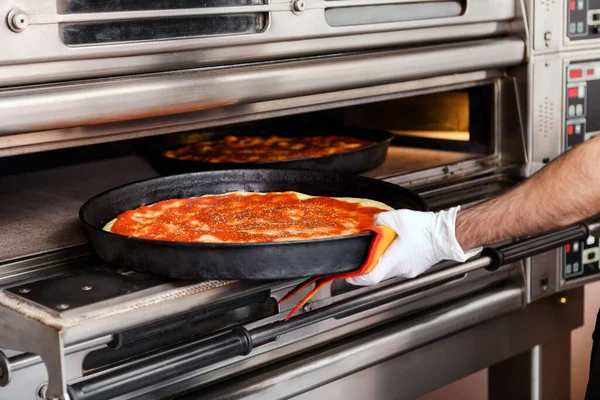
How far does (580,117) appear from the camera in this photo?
221 centimetres

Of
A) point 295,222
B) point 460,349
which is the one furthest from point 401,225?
point 460,349

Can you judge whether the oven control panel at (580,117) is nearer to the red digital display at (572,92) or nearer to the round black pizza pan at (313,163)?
the red digital display at (572,92)

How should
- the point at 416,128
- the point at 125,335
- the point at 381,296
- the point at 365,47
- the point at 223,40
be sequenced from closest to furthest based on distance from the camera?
the point at 125,335 < the point at 223,40 < the point at 381,296 < the point at 365,47 < the point at 416,128

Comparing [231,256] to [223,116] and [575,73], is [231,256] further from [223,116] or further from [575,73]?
[575,73]

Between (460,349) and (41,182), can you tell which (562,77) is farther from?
(41,182)

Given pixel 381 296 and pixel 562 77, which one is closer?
pixel 381 296

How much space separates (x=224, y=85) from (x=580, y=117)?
3.76 ft

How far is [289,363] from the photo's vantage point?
1757 mm

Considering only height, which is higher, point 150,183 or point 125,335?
point 150,183

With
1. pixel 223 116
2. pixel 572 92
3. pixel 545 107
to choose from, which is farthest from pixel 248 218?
pixel 572 92

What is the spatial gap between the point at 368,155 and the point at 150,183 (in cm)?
57

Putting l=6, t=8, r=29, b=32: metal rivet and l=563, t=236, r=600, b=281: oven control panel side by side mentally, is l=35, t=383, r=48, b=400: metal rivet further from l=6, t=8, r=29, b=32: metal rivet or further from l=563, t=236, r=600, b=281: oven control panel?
l=563, t=236, r=600, b=281: oven control panel

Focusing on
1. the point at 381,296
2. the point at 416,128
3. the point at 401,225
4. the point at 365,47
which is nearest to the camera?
the point at 401,225

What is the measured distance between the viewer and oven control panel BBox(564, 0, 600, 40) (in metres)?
2.13
